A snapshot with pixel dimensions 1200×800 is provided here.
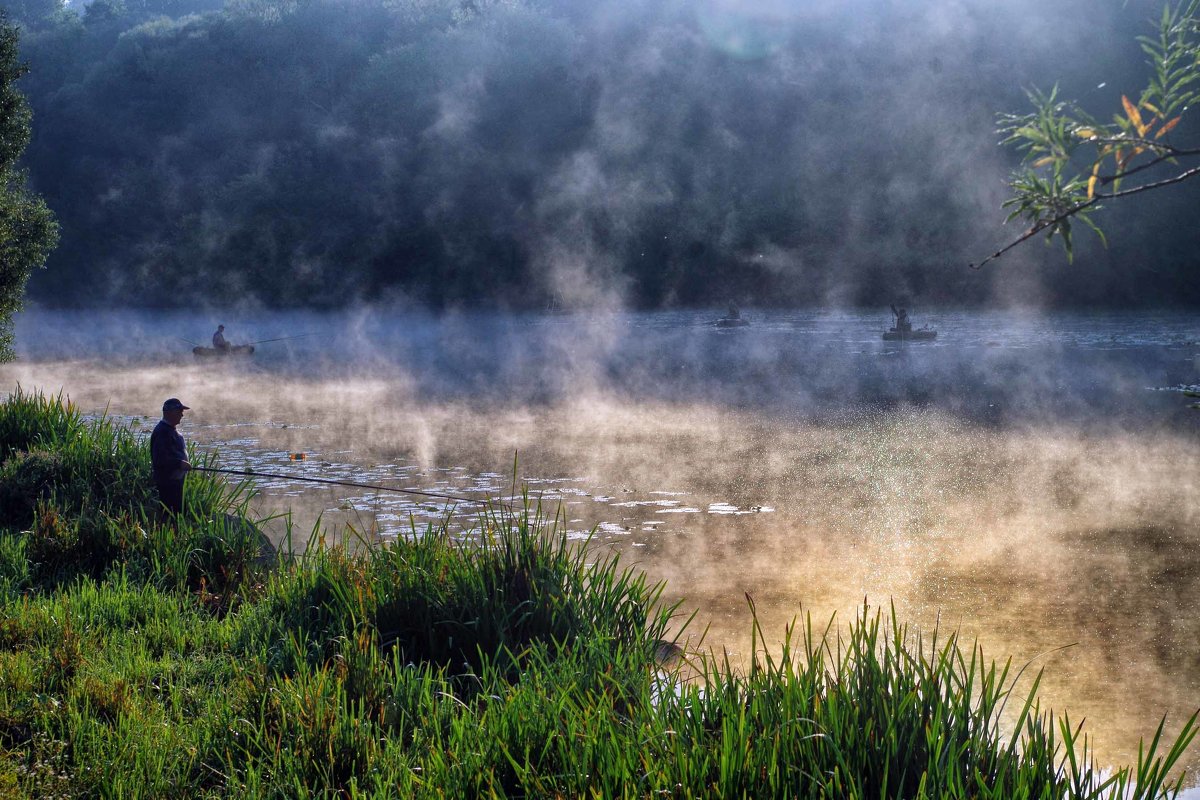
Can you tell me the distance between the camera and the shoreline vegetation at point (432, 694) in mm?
4832

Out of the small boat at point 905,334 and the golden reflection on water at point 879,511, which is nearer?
the golden reflection on water at point 879,511

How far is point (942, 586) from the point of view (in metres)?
11.0

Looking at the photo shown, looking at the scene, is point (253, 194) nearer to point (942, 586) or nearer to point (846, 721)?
point (942, 586)

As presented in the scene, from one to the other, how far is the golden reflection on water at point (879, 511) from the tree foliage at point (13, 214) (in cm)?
410

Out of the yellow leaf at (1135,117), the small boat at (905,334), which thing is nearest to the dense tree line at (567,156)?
the small boat at (905,334)

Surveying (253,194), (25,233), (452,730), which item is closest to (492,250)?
(253,194)

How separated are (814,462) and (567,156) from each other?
5141 cm

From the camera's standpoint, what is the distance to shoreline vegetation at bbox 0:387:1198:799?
4.83 m

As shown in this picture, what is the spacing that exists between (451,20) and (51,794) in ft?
241

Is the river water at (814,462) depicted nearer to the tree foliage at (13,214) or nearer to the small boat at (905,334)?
the small boat at (905,334)

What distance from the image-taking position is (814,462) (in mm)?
17828

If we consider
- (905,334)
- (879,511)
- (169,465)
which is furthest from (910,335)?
(169,465)

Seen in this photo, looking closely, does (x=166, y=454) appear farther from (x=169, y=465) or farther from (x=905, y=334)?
(x=905, y=334)

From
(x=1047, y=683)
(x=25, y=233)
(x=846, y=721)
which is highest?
(x=25, y=233)
